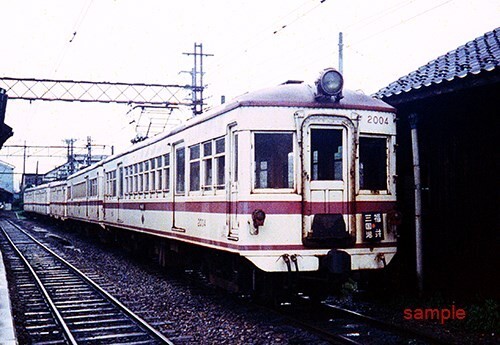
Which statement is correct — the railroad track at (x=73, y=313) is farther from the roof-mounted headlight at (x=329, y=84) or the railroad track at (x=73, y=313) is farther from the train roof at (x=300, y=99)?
the roof-mounted headlight at (x=329, y=84)

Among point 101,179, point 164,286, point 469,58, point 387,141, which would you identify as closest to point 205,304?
point 164,286

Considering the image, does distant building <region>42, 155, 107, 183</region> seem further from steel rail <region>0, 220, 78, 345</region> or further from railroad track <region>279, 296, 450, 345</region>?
railroad track <region>279, 296, 450, 345</region>

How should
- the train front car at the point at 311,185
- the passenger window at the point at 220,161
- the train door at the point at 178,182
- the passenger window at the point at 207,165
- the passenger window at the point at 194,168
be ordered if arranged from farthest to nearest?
the train door at the point at 178,182
the passenger window at the point at 194,168
the passenger window at the point at 207,165
the passenger window at the point at 220,161
the train front car at the point at 311,185

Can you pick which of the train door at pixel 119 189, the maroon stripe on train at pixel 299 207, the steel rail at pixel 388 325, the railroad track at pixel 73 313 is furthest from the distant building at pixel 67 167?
the steel rail at pixel 388 325

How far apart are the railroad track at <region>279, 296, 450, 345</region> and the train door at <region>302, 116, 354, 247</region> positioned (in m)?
1.00

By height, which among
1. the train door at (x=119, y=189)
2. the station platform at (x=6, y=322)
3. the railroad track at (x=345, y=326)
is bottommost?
the railroad track at (x=345, y=326)

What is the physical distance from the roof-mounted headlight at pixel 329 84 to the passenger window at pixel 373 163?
28.0 inches

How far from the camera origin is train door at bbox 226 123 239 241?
8.34 m

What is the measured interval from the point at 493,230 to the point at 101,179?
51.3 feet

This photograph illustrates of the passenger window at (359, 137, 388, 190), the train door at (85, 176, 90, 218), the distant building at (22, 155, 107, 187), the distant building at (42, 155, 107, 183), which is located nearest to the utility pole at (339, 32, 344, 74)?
the train door at (85, 176, 90, 218)

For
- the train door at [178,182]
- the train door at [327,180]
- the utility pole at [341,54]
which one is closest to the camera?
A: the train door at [327,180]

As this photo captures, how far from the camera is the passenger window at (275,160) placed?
26.9 ft

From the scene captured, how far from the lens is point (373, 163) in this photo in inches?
343

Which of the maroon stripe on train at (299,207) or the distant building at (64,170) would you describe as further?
the distant building at (64,170)
